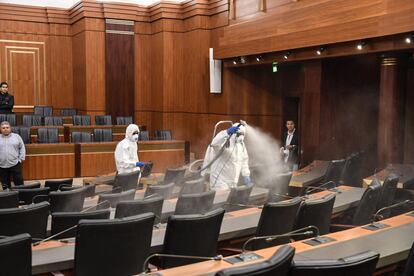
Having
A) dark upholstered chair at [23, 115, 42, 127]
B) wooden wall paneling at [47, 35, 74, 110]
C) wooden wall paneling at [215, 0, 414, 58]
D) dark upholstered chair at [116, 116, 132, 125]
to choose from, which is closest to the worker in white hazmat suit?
wooden wall paneling at [215, 0, 414, 58]

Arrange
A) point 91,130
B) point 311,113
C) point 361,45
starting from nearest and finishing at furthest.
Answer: point 361,45, point 311,113, point 91,130

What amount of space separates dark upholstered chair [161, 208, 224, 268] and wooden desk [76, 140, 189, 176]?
312 inches

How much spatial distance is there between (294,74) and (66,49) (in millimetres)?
7404

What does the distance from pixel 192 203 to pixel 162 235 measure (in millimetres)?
815

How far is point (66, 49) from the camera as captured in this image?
1581 centimetres

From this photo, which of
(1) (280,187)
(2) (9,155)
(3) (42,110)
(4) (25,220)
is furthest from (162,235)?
(3) (42,110)

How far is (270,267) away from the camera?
2199mm

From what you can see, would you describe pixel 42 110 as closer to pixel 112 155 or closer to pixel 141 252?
pixel 112 155

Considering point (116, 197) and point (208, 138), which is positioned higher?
point (208, 138)

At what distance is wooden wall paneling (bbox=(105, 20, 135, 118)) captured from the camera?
15.0 meters

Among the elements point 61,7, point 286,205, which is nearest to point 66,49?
point 61,7

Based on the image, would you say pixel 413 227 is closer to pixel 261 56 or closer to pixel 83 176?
pixel 261 56

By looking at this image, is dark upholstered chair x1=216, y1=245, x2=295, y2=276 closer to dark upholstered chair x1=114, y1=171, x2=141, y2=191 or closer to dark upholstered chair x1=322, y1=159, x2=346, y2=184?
dark upholstered chair x1=114, y1=171, x2=141, y2=191

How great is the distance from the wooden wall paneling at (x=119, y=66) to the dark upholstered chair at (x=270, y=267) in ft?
43.3
